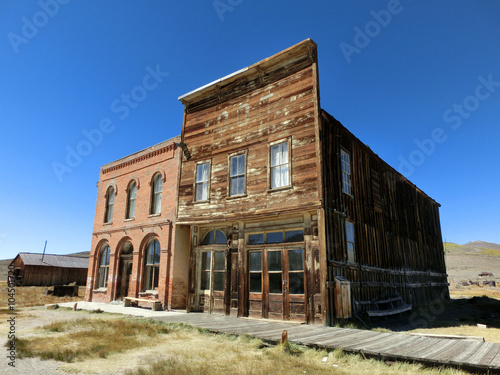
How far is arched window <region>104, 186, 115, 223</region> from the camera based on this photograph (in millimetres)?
20566

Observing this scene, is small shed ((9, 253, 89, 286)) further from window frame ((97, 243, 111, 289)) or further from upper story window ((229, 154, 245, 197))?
upper story window ((229, 154, 245, 197))

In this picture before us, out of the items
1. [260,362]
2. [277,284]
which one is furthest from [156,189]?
[260,362]

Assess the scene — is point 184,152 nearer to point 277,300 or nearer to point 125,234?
point 125,234

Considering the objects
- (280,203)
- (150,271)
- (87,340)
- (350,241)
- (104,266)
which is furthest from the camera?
(104,266)

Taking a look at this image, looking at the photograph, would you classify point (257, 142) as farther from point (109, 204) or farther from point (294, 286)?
point (109, 204)

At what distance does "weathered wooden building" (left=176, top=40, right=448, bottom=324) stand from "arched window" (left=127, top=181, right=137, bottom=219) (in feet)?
16.4

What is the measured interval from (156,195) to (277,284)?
29.7 feet

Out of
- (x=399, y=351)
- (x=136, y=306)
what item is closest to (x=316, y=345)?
(x=399, y=351)

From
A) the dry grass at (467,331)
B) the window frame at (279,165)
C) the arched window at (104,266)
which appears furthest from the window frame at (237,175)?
the arched window at (104,266)

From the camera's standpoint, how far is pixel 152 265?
16.6 meters

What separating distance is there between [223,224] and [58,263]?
134ft

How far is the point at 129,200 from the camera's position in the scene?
19234mm

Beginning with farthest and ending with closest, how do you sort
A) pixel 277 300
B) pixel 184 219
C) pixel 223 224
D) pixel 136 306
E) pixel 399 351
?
pixel 136 306 < pixel 184 219 < pixel 223 224 < pixel 277 300 < pixel 399 351

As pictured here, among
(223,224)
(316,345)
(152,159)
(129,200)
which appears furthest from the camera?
(129,200)
